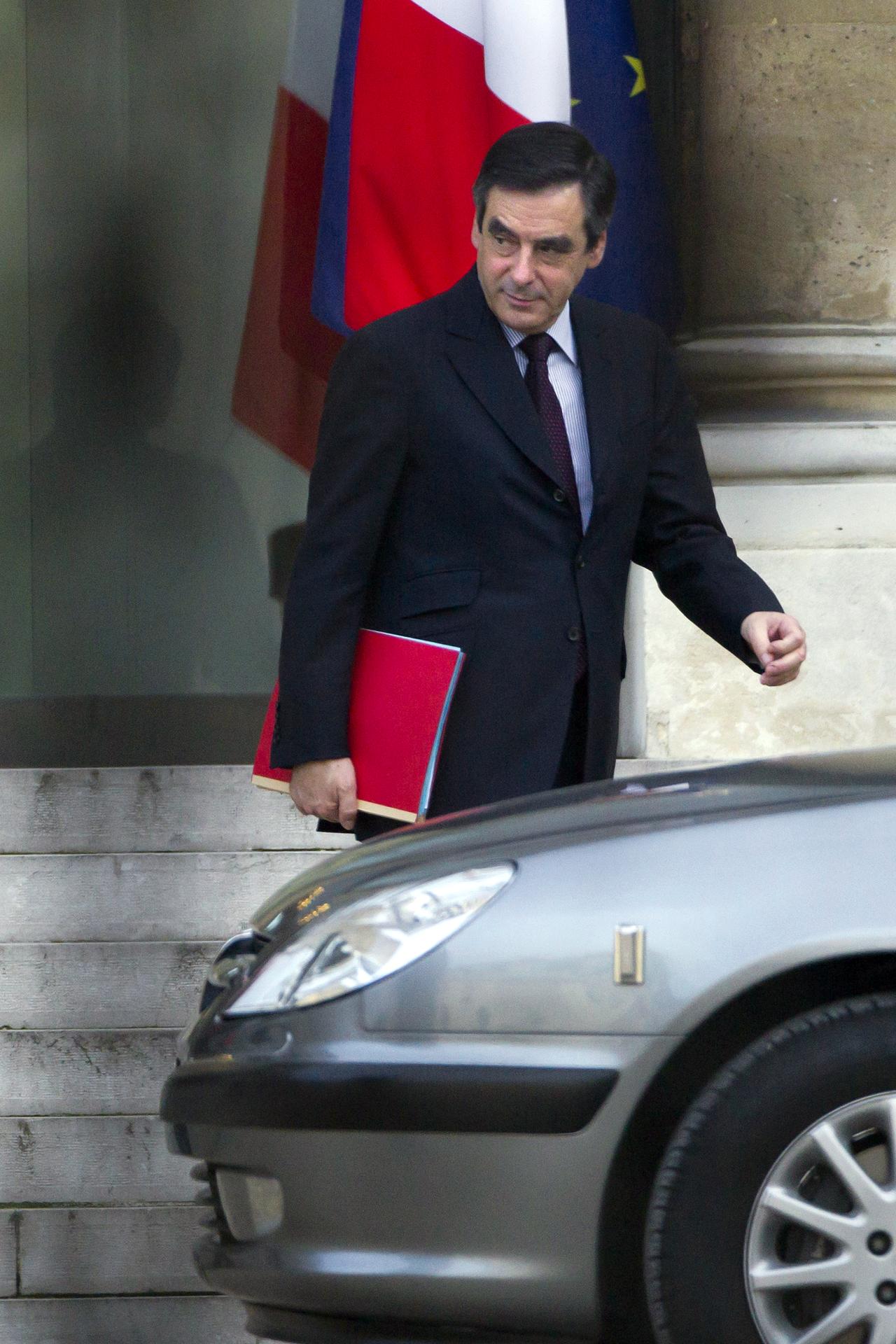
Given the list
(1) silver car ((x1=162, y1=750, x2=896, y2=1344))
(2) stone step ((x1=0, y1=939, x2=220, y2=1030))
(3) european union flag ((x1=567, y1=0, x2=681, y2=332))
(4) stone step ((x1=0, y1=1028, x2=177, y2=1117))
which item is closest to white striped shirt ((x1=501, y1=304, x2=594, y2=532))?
(1) silver car ((x1=162, y1=750, x2=896, y2=1344))

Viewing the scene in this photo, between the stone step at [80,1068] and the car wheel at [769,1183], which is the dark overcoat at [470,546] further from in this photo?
the stone step at [80,1068]

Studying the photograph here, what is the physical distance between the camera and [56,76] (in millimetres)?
7219

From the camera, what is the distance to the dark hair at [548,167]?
9.95 feet

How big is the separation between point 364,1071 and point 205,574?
5.08 metres

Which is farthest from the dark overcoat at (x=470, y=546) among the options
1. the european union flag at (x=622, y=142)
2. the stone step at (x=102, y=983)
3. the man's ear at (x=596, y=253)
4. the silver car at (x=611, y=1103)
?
the european union flag at (x=622, y=142)

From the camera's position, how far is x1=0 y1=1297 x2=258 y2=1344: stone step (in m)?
3.47

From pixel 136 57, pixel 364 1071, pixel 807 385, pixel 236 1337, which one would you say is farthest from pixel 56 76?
pixel 364 1071

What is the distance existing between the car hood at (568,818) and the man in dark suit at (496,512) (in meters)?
0.22

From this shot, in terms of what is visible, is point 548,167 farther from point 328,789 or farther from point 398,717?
point 328,789

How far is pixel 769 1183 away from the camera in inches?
91.7

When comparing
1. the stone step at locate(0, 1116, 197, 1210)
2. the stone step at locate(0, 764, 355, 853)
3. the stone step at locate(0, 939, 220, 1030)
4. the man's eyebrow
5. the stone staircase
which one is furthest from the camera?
the stone step at locate(0, 764, 355, 853)

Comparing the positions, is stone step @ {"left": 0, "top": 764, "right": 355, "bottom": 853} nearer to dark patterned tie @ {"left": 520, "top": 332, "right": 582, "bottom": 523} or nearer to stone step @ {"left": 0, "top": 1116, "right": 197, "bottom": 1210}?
stone step @ {"left": 0, "top": 1116, "right": 197, "bottom": 1210}

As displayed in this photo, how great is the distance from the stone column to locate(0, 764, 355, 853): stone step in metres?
1.30

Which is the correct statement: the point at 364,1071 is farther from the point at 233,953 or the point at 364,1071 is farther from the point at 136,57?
the point at 136,57
